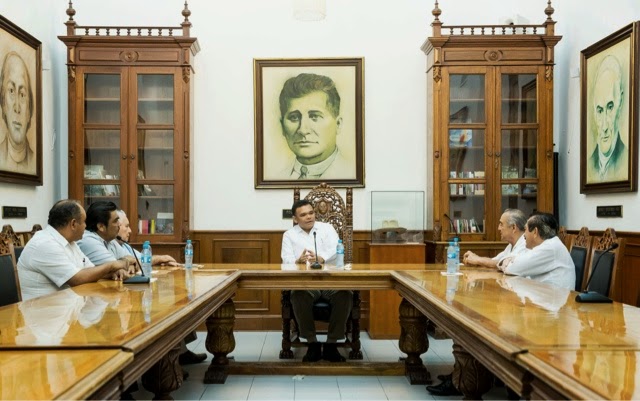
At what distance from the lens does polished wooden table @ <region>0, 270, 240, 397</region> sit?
1.83 meters

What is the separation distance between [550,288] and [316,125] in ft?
11.3

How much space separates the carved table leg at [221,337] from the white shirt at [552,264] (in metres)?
1.93

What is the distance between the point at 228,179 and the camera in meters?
6.27

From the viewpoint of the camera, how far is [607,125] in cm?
523

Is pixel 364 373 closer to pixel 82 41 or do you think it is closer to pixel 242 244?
pixel 242 244

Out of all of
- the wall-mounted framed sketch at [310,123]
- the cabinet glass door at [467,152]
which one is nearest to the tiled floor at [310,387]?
the cabinet glass door at [467,152]

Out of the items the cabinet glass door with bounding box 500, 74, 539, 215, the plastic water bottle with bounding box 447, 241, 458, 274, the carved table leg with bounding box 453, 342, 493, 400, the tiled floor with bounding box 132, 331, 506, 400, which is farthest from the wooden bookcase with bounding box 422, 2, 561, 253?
the carved table leg with bounding box 453, 342, 493, 400

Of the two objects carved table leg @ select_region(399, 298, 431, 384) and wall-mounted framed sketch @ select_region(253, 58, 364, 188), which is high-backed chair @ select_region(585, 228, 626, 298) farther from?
wall-mounted framed sketch @ select_region(253, 58, 364, 188)

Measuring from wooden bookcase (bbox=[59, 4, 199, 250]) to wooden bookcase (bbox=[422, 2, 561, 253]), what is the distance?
7.48 feet

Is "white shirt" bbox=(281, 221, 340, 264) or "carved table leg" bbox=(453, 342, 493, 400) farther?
"white shirt" bbox=(281, 221, 340, 264)

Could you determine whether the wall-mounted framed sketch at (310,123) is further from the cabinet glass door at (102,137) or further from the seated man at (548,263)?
the seated man at (548,263)

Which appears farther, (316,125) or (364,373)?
(316,125)

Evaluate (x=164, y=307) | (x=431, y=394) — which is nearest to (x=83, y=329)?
(x=164, y=307)

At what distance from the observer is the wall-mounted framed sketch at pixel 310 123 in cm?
625
